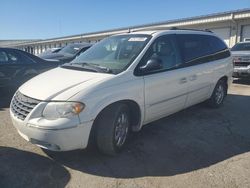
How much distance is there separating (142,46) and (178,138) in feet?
5.50

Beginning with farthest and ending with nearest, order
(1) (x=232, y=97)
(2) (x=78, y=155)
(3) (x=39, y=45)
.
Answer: (3) (x=39, y=45)
(1) (x=232, y=97)
(2) (x=78, y=155)

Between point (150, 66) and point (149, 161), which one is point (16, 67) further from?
point (149, 161)

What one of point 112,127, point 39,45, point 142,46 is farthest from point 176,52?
point 39,45

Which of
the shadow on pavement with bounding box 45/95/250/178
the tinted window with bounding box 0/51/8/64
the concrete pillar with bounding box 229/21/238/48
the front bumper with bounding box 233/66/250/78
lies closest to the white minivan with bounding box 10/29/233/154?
the shadow on pavement with bounding box 45/95/250/178

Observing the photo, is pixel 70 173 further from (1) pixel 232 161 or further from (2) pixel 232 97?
(2) pixel 232 97

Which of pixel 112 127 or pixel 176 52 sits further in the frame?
pixel 176 52

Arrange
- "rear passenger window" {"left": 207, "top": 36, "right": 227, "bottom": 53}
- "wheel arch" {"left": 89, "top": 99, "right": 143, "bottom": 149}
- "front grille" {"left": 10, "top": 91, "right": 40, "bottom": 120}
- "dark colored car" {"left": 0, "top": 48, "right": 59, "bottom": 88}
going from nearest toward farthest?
1. "front grille" {"left": 10, "top": 91, "right": 40, "bottom": 120}
2. "wheel arch" {"left": 89, "top": 99, "right": 143, "bottom": 149}
3. "rear passenger window" {"left": 207, "top": 36, "right": 227, "bottom": 53}
4. "dark colored car" {"left": 0, "top": 48, "right": 59, "bottom": 88}

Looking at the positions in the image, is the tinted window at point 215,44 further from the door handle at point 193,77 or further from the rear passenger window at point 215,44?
the door handle at point 193,77

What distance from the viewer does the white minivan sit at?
3.24 meters

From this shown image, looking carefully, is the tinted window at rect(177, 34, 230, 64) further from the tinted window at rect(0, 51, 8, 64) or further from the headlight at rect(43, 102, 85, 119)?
the tinted window at rect(0, 51, 8, 64)

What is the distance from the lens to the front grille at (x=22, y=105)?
338 cm

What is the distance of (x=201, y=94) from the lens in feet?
18.2

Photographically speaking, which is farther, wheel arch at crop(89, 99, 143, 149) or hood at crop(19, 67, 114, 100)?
wheel arch at crop(89, 99, 143, 149)

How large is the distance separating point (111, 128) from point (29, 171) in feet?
3.85
